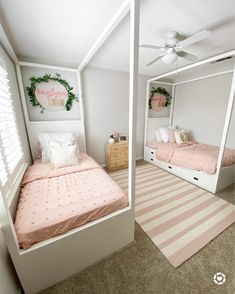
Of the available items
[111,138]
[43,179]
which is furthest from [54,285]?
[111,138]

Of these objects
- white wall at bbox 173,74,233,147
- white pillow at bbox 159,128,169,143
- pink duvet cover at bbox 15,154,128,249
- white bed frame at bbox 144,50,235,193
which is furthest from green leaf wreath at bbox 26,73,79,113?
white wall at bbox 173,74,233,147

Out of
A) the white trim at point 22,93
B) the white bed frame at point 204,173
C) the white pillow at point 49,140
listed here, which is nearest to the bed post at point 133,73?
the white pillow at point 49,140

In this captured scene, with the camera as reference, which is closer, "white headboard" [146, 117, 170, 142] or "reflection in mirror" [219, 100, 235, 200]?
"reflection in mirror" [219, 100, 235, 200]

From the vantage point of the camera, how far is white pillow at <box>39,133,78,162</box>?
226 cm

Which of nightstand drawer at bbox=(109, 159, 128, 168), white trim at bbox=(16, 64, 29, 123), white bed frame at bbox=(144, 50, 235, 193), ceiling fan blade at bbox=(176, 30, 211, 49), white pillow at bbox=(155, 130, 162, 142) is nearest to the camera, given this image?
ceiling fan blade at bbox=(176, 30, 211, 49)

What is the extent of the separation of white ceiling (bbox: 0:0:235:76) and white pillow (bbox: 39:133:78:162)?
131 centimetres

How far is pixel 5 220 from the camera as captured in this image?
86 cm

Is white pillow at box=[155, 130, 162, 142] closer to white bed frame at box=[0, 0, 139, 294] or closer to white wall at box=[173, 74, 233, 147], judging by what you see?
white wall at box=[173, 74, 233, 147]

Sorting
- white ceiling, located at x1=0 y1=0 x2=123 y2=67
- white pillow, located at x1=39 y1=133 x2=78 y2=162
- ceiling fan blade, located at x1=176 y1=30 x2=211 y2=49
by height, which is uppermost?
white ceiling, located at x1=0 y1=0 x2=123 y2=67

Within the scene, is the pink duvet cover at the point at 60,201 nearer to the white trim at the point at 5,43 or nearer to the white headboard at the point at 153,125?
the white trim at the point at 5,43

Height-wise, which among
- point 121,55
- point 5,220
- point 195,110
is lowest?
point 5,220

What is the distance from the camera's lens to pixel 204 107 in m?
3.30

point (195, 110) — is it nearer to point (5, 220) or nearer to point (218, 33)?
point (218, 33)

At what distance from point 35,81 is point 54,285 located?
275 cm
